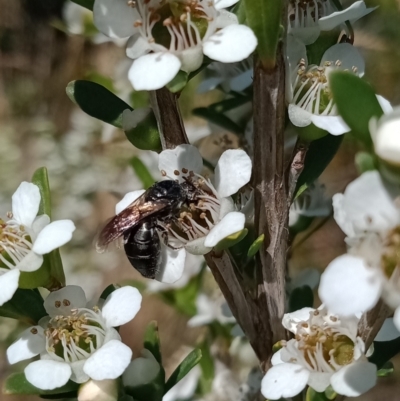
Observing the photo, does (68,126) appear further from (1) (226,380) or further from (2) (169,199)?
(2) (169,199)

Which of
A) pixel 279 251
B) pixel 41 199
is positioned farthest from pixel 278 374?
pixel 41 199

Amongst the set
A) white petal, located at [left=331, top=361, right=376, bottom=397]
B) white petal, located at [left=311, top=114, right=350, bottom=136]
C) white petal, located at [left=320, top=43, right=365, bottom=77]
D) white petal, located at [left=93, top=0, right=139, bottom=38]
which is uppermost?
white petal, located at [left=93, top=0, right=139, bottom=38]

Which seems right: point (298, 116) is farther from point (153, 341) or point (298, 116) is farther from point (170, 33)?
point (153, 341)

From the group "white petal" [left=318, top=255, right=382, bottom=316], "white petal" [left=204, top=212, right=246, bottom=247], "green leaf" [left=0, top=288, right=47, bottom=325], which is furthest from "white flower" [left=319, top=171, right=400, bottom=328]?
"green leaf" [left=0, top=288, right=47, bottom=325]

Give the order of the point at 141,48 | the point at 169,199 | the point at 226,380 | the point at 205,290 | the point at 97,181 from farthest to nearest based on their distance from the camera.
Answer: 1. the point at 97,181
2. the point at 205,290
3. the point at 226,380
4. the point at 169,199
5. the point at 141,48

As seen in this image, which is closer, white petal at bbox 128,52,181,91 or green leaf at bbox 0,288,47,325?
white petal at bbox 128,52,181,91

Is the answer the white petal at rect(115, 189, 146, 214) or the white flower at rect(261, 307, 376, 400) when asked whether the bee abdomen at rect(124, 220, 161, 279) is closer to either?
the white petal at rect(115, 189, 146, 214)

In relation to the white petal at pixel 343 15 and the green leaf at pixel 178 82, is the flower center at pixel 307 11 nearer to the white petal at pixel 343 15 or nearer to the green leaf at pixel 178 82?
the white petal at pixel 343 15
